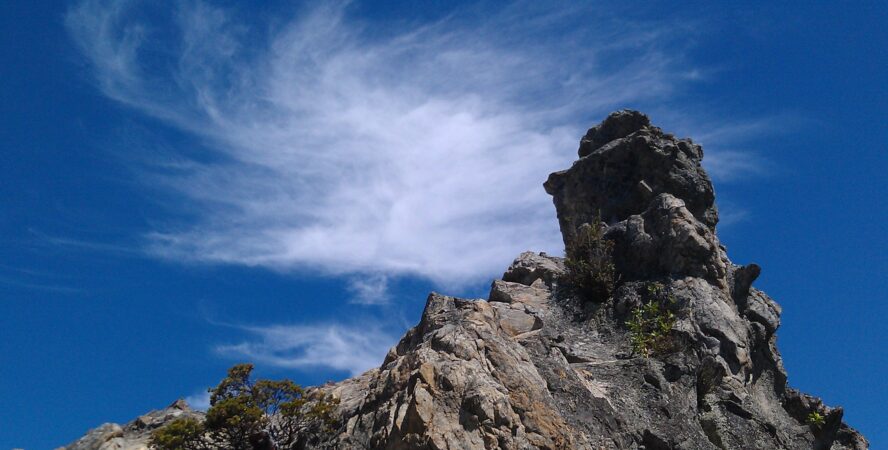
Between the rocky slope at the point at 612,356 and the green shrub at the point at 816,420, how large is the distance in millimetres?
86

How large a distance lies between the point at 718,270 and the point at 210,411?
15769 millimetres

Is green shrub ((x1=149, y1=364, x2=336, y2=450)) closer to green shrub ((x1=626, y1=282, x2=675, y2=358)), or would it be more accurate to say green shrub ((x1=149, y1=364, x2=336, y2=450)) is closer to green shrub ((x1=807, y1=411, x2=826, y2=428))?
green shrub ((x1=626, y1=282, x2=675, y2=358))

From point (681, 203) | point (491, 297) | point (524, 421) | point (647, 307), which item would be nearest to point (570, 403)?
point (524, 421)

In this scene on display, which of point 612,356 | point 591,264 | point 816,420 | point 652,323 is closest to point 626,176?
point 591,264

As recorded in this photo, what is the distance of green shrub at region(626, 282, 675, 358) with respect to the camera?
21.2 metres

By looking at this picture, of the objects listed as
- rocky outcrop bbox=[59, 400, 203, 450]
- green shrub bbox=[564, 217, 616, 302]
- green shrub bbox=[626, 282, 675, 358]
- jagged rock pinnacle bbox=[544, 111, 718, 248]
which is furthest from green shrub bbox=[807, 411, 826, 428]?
rocky outcrop bbox=[59, 400, 203, 450]

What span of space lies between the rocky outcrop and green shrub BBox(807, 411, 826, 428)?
1699 cm

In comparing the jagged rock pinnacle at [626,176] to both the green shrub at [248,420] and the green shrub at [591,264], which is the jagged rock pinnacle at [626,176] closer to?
the green shrub at [591,264]

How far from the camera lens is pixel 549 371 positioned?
1798 centimetres

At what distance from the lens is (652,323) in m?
22.2

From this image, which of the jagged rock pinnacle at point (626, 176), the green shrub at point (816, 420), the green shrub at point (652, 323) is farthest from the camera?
the jagged rock pinnacle at point (626, 176)

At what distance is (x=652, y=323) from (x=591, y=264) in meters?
3.11

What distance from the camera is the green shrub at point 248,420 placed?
16.4m

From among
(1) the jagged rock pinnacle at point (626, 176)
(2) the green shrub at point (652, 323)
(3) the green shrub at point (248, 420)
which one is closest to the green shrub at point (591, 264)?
(2) the green shrub at point (652, 323)
